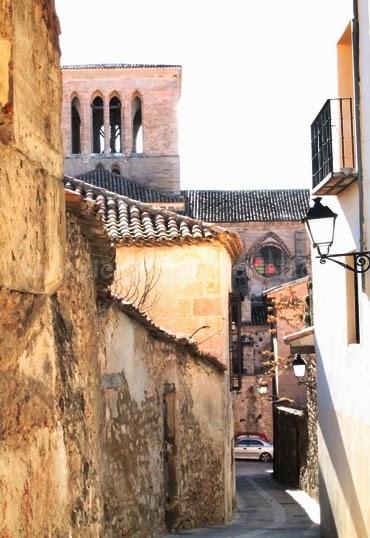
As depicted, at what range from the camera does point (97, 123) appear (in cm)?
5091

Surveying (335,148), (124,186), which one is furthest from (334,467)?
(124,186)

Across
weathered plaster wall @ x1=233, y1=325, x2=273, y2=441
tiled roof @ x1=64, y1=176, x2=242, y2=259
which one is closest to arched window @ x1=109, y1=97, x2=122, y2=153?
weathered plaster wall @ x1=233, y1=325, x2=273, y2=441

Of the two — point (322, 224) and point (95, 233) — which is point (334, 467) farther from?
point (95, 233)

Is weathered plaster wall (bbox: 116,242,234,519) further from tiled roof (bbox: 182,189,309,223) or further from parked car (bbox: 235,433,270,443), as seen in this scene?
tiled roof (bbox: 182,189,309,223)

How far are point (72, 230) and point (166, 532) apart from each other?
757 cm

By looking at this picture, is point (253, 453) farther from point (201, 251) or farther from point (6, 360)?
point (6, 360)

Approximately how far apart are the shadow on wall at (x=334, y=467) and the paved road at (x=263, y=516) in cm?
80

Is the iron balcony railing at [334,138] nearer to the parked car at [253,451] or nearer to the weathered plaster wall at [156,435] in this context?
the weathered plaster wall at [156,435]

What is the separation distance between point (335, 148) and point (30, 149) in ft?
26.2

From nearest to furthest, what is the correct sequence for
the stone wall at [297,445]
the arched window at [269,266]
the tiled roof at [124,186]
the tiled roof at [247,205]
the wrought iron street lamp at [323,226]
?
the wrought iron street lamp at [323,226] < the stone wall at [297,445] < the tiled roof at [124,186] < the tiled roof at [247,205] < the arched window at [269,266]

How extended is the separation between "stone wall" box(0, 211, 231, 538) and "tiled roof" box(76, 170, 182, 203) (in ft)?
96.2

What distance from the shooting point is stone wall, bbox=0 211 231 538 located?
246cm

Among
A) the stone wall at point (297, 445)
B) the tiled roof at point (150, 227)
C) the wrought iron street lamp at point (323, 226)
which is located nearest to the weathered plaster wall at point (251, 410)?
the stone wall at point (297, 445)

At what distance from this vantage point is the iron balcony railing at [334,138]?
9836mm
